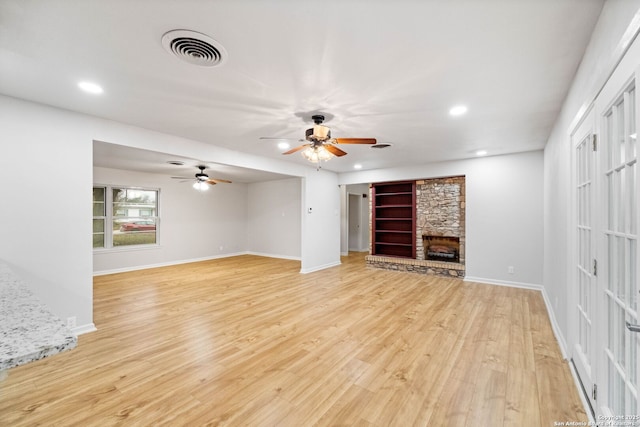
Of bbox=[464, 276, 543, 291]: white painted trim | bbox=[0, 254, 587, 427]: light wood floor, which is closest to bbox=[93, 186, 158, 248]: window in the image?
bbox=[0, 254, 587, 427]: light wood floor

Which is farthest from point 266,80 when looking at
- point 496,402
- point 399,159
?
point 399,159

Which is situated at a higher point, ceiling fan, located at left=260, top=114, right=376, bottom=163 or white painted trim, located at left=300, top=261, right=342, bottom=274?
ceiling fan, located at left=260, top=114, right=376, bottom=163

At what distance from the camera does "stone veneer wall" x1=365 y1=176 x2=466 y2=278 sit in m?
6.02

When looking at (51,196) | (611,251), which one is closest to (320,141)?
(611,251)

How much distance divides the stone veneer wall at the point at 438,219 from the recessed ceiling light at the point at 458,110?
127 inches

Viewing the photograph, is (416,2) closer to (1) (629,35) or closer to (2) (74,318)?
(1) (629,35)

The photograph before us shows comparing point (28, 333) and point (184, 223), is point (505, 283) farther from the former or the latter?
point (184, 223)

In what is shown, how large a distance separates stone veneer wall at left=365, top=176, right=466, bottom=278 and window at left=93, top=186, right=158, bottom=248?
21.1 ft

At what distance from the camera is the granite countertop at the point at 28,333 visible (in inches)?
31.2

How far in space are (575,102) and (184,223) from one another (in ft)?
27.8

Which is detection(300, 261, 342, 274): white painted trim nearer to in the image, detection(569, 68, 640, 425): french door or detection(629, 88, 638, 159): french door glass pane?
detection(569, 68, 640, 425): french door

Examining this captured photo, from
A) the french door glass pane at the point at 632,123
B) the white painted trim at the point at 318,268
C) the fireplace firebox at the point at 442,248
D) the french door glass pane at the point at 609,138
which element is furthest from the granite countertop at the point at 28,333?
the fireplace firebox at the point at 442,248

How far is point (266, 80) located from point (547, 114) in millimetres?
3243

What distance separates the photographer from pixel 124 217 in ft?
22.8
